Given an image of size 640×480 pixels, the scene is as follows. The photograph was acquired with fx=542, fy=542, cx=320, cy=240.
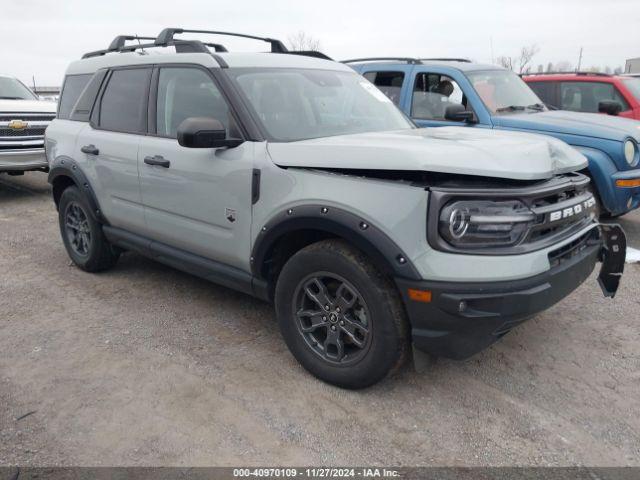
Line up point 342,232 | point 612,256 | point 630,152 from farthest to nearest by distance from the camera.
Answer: point 630,152
point 612,256
point 342,232

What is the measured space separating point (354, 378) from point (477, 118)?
4.08m

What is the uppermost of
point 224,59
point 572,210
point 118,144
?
point 224,59

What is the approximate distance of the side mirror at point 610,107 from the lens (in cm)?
725

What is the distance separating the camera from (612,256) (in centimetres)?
323

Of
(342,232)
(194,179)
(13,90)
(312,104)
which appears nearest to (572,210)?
(342,232)

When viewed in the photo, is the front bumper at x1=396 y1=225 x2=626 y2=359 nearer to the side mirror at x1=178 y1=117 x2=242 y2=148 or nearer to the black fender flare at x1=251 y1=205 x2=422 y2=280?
the black fender flare at x1=251 y1=205 x2=422 y2=280

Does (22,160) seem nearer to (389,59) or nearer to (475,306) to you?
(389,59)

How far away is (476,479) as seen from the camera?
93.1 inches

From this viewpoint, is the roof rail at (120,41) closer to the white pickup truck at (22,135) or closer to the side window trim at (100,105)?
the side window trim at (100,105)

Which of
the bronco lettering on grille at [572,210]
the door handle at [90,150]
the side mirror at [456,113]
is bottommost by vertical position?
the bronco lettering on grille at [572,210]

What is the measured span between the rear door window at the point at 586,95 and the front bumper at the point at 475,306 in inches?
242

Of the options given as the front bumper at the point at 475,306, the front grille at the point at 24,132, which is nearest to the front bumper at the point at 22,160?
the front grille at the point at 24,132

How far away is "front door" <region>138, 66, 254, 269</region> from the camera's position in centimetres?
332

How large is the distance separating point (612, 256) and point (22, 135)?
27.3 feet
